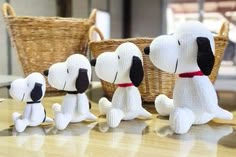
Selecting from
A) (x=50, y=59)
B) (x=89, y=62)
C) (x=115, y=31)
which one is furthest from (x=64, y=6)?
(x=115, y=31)

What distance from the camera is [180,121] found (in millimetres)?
509

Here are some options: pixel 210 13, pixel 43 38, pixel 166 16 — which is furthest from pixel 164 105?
pixel 210 13

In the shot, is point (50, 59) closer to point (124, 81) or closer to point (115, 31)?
point (124, 81)

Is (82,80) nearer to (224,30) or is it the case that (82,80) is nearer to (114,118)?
(114,118)

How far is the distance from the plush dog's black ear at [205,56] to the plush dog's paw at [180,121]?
0.07m

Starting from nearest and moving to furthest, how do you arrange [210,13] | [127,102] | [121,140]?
1. [121,140]
2. [127,102]
3. [210,13]

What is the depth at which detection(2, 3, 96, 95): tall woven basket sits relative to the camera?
89cm

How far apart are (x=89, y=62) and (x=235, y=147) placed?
0.27 meters

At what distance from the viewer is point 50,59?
0.94m

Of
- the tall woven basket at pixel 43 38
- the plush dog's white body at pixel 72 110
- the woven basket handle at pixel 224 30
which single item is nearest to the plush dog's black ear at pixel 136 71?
the plush dog's white body at pixel 72 110

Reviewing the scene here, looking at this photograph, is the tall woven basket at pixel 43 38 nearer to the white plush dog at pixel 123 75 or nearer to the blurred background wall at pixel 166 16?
the white plush dog at pixel 123 75

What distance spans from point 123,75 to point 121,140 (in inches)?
4.9

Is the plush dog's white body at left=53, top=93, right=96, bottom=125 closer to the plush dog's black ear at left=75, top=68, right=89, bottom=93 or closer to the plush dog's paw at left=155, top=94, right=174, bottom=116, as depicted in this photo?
the plush dog's black ear at left=75, top=68, right=89, bottom=93

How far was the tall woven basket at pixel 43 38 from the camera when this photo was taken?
0.89 m
